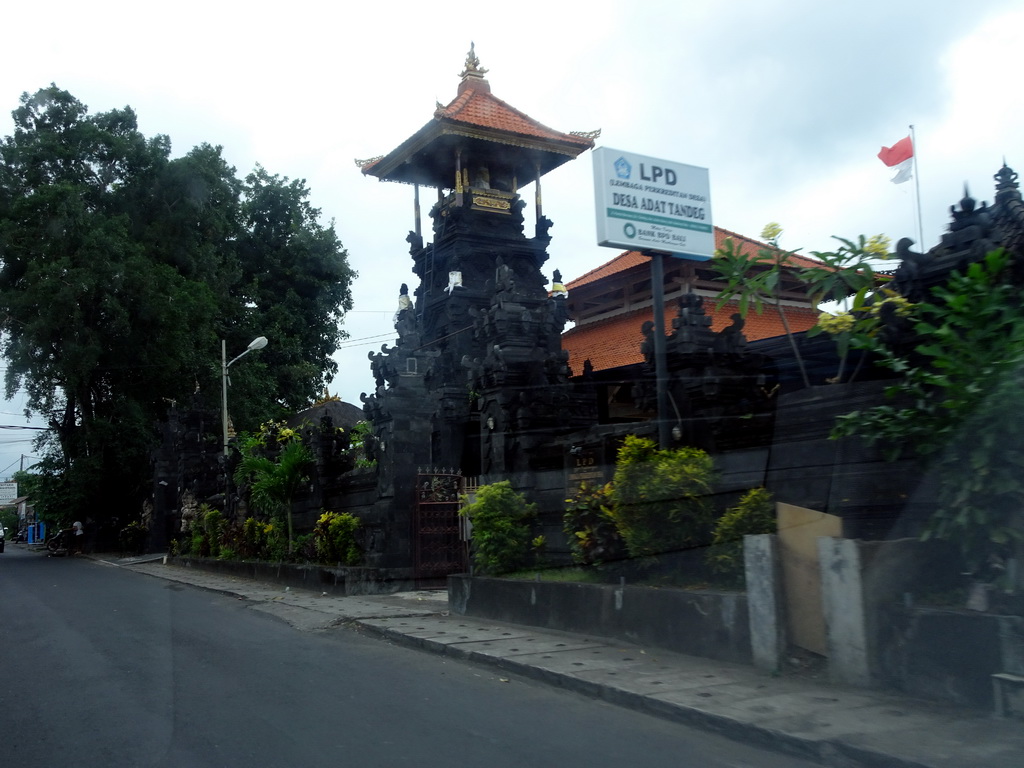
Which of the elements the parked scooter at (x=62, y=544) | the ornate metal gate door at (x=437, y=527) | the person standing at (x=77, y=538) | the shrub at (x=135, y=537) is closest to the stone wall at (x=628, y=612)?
the ornate metal gate door at (x=437, y=527)

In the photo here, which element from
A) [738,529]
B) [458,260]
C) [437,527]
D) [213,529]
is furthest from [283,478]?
[738,529]

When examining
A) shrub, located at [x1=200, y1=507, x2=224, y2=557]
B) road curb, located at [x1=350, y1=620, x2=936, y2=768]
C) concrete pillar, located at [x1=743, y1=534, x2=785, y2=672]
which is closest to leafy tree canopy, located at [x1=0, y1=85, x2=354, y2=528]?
shrub, located at [x1=200, y1=507, x2=224, y2=557]

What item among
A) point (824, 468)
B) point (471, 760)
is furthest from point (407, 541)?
point (471, 760)

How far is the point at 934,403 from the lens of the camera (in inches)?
265

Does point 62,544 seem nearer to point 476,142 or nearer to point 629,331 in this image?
point 476,142

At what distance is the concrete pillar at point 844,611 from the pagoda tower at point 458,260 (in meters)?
8.39

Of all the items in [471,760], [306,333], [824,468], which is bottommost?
[471,760]

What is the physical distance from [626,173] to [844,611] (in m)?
5.00

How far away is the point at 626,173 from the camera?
9.62m

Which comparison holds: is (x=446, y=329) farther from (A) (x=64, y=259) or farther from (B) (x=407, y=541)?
(A) (x=64, y=259)

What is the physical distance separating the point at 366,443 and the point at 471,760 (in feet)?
40.0

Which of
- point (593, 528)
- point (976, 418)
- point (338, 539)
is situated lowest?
point (338, 539)

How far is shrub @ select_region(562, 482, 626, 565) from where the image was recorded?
9.64 metres

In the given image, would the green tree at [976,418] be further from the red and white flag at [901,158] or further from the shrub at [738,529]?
the red and white flag at [901,158]
